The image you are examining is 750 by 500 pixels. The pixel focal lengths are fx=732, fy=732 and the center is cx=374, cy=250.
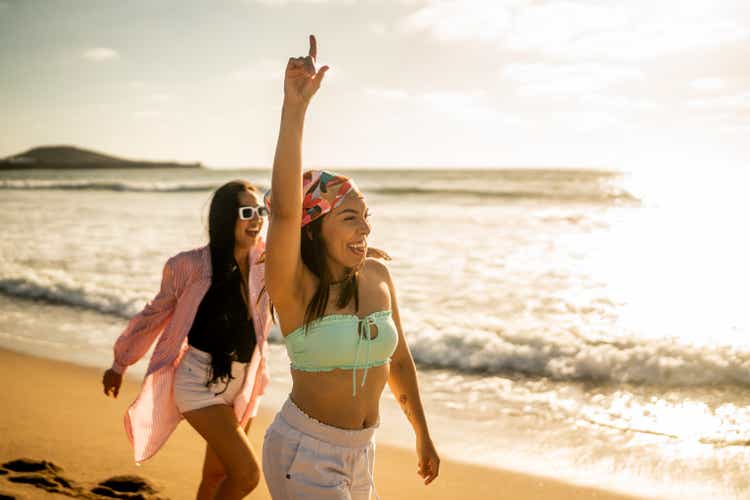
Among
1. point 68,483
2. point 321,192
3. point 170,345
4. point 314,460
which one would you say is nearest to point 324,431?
point 314,460

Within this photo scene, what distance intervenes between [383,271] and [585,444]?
3.64 meters

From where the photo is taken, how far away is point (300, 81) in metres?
2.17

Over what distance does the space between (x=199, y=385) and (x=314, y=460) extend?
1356 millimetres

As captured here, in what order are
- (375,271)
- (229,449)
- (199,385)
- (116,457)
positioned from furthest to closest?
(116,457) < (199,385) < (229,449) < (375,271)

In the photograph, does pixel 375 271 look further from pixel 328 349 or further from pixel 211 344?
pixel 211 344

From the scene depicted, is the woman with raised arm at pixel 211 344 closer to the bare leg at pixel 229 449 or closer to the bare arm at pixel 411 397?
the bare leg at pixel 229 449

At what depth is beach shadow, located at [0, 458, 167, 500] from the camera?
4.64m

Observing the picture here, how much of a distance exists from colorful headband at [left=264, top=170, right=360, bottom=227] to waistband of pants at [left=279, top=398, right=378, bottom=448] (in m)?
0.66

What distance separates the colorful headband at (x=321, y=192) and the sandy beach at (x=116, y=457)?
2829mm

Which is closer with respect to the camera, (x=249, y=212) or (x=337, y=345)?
(x=337, y=345)

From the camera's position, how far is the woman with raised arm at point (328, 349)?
2410 millimetres

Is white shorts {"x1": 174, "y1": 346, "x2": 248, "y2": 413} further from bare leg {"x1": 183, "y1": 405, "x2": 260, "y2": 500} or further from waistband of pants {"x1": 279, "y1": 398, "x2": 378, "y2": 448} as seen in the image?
waistband of pants {"x1": 279, "y1": 398, "x2": 378, "y2": 448}

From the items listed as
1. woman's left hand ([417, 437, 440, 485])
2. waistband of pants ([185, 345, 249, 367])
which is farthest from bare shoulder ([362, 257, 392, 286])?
waistband of pants ([185, 345, 249, 367])

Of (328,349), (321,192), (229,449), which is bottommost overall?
(229,449)
